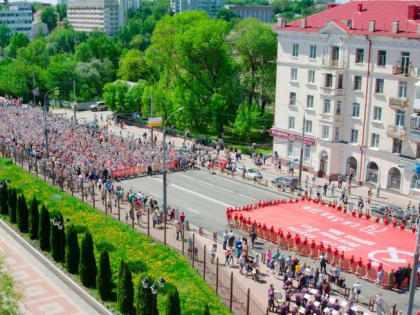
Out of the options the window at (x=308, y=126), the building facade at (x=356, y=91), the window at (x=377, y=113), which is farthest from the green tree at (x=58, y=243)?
the window at (x=308, y=126)

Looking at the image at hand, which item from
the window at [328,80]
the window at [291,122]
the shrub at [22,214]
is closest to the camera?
the shrub at [22,214]

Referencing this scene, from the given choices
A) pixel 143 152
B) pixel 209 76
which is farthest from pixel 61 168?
pixel 209 76

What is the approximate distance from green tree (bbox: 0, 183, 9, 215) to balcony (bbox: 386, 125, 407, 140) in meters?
32.1

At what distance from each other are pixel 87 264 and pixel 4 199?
1429cm

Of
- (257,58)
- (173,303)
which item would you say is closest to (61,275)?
(173,303)

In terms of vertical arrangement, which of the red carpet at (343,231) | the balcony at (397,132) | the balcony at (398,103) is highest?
the balcony at (398,103)

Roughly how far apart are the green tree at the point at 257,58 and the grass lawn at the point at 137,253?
3728 cm

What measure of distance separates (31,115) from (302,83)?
38.8 meters

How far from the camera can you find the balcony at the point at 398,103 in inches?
1892

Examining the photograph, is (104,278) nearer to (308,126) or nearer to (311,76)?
(308,126)

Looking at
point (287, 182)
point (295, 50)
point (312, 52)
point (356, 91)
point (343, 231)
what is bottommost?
point (343, 231)

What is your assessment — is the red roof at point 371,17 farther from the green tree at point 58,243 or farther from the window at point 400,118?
the green tree at point 58,243

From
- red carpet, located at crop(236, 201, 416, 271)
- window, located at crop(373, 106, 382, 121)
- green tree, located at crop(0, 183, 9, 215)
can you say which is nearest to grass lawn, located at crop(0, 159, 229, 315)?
green tree, located at crop(0, 183, 9, 215)

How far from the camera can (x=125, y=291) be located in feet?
88.2
